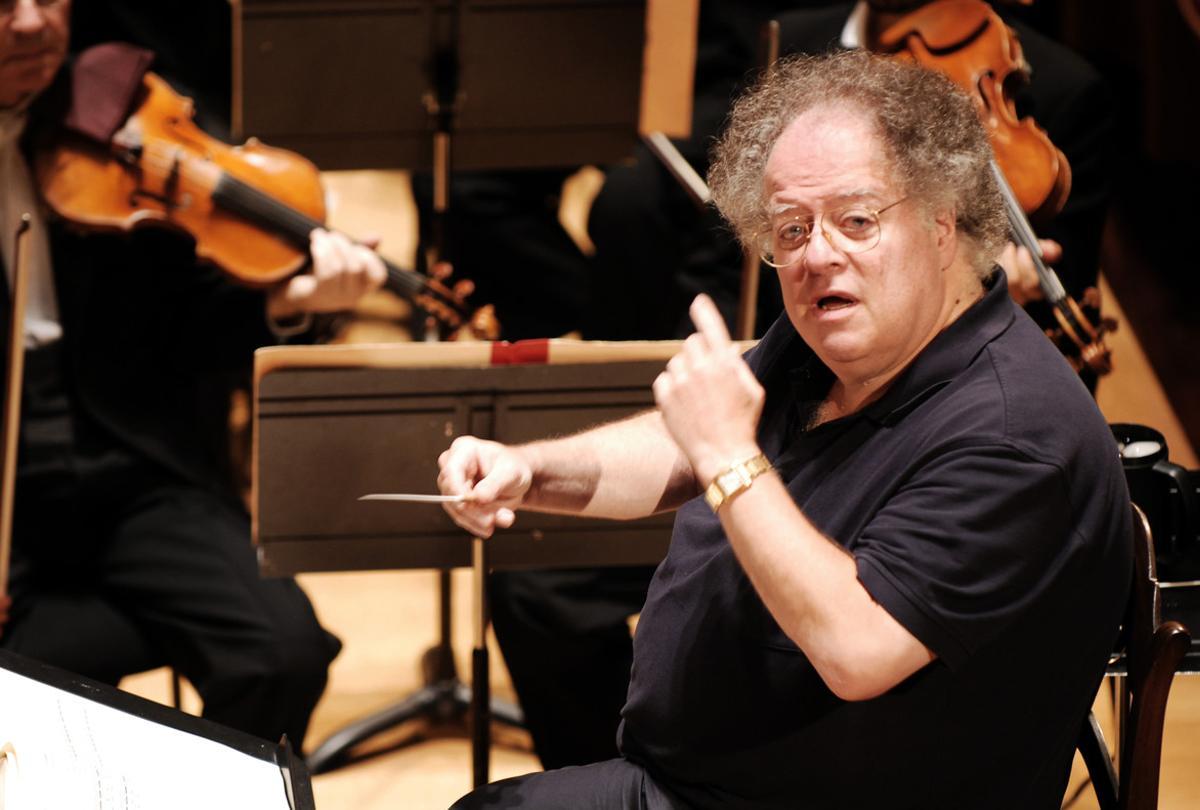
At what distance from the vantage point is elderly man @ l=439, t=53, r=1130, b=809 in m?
1.47

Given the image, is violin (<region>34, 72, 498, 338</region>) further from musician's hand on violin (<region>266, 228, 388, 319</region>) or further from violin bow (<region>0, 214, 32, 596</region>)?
violin bow (<region>0, 214, 32, 596</region>)

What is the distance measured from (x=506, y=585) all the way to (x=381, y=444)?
79 cm

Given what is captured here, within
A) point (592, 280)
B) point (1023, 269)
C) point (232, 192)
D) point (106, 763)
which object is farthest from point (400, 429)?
point (592, 280)

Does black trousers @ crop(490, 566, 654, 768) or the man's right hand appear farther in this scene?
black trousers @ crop(490, 566, 654, 768)

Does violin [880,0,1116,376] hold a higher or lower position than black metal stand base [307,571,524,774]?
higher

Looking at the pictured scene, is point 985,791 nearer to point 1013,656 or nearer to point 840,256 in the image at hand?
point 1013,656

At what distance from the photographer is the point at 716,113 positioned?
3.45 metres

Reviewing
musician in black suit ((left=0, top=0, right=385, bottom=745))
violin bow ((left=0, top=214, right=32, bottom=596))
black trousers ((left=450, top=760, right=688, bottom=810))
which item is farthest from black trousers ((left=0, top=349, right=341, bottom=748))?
black trousers ((left=450, top=760, right=688, bottom=810))

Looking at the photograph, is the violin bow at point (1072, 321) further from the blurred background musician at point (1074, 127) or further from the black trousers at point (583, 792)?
the black trousers at point (583, 792)

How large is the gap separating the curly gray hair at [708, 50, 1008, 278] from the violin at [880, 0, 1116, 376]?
0.50 meters

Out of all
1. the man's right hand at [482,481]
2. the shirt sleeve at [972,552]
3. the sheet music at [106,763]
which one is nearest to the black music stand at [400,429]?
the man's right hand at [482,481]

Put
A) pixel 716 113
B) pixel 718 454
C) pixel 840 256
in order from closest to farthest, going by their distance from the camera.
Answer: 1. pixel 718 454
2. pixel 840 256
3. pixel 716 113

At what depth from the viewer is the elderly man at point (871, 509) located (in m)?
1.47

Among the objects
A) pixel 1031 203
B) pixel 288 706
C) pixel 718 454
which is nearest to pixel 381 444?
pixel 288 706
